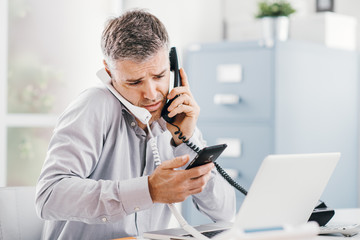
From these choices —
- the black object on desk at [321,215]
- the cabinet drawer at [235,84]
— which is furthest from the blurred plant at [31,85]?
the black object on desk at [321,215]

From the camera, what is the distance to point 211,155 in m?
1.32

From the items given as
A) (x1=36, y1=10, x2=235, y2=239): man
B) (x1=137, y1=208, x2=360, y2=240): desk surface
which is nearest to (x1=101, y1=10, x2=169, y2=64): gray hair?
(x1=36, y1=10, x2=235, y2=239): man

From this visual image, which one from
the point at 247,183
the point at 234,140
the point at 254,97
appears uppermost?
the point at 254,97

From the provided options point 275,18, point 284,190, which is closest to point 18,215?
point 284,190

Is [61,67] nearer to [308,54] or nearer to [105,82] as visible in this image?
[308,54]

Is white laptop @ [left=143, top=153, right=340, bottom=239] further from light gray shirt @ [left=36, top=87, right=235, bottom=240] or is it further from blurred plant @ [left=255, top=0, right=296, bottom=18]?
blurred plant @ [left=255, top=0, right=296, bottom=18]

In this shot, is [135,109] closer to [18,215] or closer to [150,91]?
[150,91]

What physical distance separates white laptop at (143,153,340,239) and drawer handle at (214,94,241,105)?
1656mm

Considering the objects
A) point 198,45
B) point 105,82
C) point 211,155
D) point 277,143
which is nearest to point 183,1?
point 198,45

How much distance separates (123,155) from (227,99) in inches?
53.7

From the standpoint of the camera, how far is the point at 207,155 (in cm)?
130

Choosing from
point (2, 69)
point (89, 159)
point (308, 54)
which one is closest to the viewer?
point (89, 159)

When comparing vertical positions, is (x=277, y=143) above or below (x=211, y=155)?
below

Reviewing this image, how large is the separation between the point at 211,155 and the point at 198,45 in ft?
6.09
